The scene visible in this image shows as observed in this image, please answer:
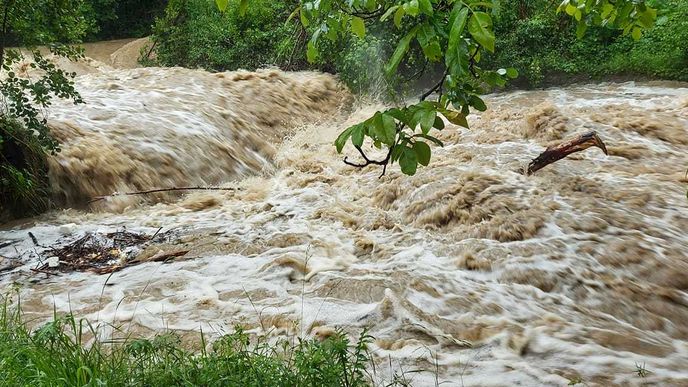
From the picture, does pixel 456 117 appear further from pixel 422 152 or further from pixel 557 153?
pixel 557 153

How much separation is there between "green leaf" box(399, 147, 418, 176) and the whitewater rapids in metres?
1.75

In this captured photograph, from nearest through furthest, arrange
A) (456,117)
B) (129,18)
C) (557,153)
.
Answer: (456,117) < (557,153) < (129,18)

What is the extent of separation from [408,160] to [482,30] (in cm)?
36

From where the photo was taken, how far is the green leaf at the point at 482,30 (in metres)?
1.33

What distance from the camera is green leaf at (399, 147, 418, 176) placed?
1.52m

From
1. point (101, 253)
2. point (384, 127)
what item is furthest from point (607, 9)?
point (101, 253)

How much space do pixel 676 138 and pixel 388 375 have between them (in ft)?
16.2

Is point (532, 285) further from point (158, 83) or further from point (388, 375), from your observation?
point (158, 83)

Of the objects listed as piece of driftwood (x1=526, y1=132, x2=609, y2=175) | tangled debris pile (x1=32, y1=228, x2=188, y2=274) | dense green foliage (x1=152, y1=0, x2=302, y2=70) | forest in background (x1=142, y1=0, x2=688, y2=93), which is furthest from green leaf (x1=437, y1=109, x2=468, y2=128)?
dense green foliage (x1=152, y1=0, x2=302, y2=70)

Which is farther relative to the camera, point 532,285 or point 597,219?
point 597,219

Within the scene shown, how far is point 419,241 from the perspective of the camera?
15.8ft

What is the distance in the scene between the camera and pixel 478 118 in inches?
313

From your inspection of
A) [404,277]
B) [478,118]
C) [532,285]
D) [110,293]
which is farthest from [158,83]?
[532,285]

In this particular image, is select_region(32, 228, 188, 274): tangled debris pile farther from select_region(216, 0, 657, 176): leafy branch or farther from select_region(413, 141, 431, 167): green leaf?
select_region(413, 141, 431, 167): green leaf
